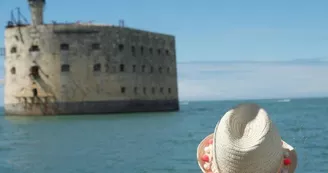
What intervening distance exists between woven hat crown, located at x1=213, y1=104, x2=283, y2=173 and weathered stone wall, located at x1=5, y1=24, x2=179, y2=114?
32.1 m

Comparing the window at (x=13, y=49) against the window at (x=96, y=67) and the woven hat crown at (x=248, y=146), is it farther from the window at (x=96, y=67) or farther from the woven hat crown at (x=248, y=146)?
the woven hat crown at (x=248, y=146)

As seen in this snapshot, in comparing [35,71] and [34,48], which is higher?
[34,48]

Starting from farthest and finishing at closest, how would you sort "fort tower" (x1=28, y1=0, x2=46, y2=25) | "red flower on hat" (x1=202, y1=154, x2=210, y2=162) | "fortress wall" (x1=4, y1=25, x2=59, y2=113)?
"fort tower" (x1=28, y1=0, x2=46, y2=25), "fortress wall" (x1=4, y1=25, x2=59, y2=113), "red flower on hat" (x1=202, y1=154, x2=210, y2=162)

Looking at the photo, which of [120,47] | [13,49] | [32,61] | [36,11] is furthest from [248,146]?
[36,11]

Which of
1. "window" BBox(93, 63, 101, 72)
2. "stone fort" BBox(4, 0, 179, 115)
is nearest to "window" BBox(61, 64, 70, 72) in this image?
"stone fort" BBox(4, 0, 179, 115)

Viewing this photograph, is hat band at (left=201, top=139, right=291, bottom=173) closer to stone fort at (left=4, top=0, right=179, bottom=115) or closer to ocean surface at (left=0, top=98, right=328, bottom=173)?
ocean surface at (left=0, top=98, right=328, bottom=173)

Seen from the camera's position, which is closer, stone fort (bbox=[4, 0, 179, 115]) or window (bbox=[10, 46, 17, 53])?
stone fort (bbox=[4, 0, 179, 115])

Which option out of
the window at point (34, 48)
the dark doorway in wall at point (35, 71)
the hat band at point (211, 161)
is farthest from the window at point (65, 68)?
the hat band at point (211, 161)

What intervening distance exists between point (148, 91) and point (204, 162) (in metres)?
35.1

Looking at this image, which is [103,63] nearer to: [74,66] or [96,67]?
[96,67]

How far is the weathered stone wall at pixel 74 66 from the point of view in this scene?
34.7m

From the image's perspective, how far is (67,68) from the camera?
34.8 m

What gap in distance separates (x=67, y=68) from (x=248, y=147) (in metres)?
32.6

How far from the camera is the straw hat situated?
292 centimetres
